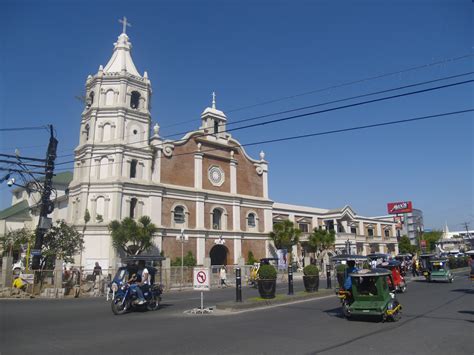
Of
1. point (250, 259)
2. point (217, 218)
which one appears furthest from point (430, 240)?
point (217, 218)

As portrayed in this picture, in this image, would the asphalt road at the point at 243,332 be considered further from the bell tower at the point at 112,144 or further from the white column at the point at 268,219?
the white column at the point at 268,219

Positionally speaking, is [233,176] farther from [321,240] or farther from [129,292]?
[129,292]

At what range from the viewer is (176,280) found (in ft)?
92.7

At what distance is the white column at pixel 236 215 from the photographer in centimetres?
4278

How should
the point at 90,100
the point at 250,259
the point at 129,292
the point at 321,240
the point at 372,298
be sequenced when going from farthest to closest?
the point at 321,240
the point at 250,259
the point at 90,100
the point at 129,292
the point at 372,298

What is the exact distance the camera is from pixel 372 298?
11391mm

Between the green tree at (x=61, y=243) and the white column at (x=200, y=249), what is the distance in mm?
11241

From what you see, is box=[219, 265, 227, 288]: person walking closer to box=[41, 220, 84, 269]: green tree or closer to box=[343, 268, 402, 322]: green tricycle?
box=[41, 220, 84, 269]: green tree

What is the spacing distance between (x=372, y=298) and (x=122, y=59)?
35922mm

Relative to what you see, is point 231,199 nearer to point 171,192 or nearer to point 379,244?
point 171,192

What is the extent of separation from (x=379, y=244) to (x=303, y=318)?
59.3 metres

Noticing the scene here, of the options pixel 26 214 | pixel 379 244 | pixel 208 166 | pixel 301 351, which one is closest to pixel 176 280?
pixel 208 166

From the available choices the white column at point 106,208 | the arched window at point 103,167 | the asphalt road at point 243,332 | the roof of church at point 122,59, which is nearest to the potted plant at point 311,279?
the asphalt road at point 243,332

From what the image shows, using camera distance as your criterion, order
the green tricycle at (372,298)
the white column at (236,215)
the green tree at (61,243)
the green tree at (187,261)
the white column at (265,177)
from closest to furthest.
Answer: the green tricycle at (372,298), the green tree at (61,243), the green tree at (187,261), the white column at (236,215), the white column at (265,177)
